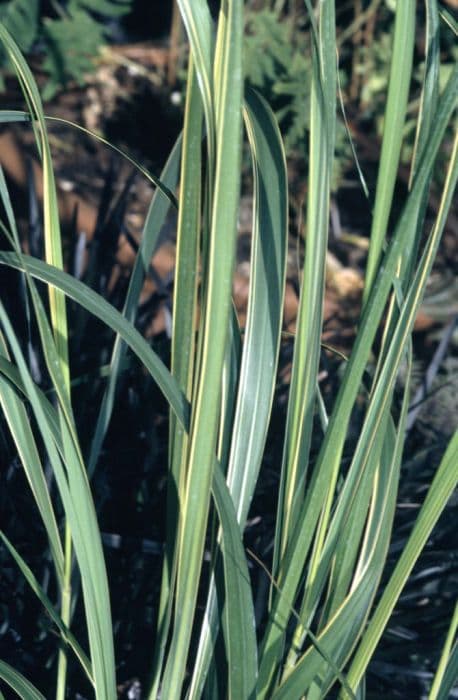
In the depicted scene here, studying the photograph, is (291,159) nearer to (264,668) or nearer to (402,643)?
(402,643)

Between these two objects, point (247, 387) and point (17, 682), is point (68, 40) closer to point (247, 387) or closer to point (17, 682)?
point (247, 387)

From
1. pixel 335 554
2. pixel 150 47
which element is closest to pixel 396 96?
pixel 335 554

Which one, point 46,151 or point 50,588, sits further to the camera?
point 50,588

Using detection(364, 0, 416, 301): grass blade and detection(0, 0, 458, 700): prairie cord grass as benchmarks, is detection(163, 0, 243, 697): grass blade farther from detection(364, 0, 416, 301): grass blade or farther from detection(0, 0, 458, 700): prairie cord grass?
detection(364, 0, 416, 301): grass blade

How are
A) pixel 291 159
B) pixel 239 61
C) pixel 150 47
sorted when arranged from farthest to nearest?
pixel 150 47 < pixel 291 159 < pixel 239 61

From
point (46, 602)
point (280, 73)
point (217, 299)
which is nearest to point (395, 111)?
point (217, 299)

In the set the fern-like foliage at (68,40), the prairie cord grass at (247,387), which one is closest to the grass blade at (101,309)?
the prairie cord grass at (247,387)

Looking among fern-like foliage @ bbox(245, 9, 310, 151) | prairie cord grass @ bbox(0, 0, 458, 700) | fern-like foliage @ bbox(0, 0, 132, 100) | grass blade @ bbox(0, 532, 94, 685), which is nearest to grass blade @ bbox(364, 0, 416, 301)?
prairie cord grass @ bbox(0, 0, 458, 700)

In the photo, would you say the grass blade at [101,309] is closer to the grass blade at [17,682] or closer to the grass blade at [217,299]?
the grass blade at [217,299]
